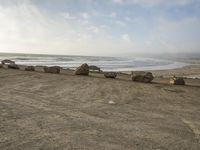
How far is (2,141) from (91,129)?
1.80 metres

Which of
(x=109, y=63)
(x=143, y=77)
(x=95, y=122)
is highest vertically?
(x=143, y=77)

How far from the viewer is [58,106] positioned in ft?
24.6

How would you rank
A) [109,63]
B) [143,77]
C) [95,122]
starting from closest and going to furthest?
[95,122] → [143,77] → [109,63]

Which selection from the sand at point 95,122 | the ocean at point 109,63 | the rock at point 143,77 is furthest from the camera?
the ocean at point 109,63

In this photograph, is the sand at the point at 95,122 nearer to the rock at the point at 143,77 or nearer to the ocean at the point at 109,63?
the rock at the point at 143,77

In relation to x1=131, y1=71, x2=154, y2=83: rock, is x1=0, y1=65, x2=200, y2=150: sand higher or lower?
lower

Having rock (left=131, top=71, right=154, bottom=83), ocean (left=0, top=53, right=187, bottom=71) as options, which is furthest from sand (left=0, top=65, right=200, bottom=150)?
ocean (left=0, top=53, right=187, bottom=71)

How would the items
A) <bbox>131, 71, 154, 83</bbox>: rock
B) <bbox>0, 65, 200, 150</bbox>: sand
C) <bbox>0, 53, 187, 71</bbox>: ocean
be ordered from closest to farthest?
1. <bbox>0, 65, 200, 150</bbox>: sand
2. <bbox>131, 71, 154, 83</bbox>: rock
3. <bbox>0, 53, 187, 71</bbox>: ocean

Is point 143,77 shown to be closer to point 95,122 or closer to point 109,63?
point 95,122

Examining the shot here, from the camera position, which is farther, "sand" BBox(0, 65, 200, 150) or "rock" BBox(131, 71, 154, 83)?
"rock" BBox(131, 71, 154, 83)

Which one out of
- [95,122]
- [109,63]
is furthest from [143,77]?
[109,63]

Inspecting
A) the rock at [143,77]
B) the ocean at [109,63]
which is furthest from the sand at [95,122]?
the ocean at [109,63]

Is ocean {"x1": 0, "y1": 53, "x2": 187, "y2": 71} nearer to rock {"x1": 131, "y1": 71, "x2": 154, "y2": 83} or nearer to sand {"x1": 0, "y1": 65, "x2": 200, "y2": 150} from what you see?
rock {"x1": 131, "y1": 71, "x2": 154, "y2": 83}

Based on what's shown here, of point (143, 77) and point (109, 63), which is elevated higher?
point (143, 77)
